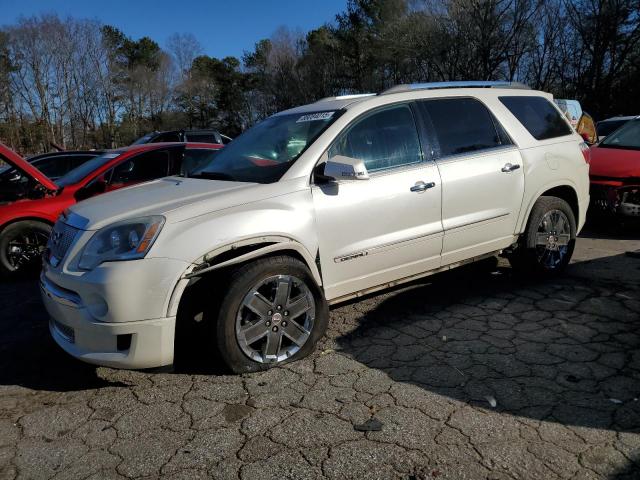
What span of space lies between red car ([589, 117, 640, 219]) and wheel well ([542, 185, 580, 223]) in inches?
87.5

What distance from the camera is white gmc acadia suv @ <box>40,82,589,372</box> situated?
294cm

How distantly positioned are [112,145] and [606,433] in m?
52.6

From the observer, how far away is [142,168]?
6.71 m

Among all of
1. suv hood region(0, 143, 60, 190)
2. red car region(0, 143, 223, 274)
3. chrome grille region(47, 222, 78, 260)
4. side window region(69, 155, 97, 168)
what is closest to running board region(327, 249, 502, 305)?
chrome grille region(47, 222, 78, 260)

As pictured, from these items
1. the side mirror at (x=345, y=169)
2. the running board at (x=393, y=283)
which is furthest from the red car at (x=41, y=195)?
the running board at (x=393, y=283)

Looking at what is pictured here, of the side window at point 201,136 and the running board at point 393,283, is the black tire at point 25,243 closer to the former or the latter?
the running board at point 393,283

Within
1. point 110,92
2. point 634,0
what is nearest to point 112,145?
point 110,92

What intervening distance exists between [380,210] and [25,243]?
4.55m

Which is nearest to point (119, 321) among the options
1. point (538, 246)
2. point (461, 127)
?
point (461, 127)

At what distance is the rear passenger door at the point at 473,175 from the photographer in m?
4.05

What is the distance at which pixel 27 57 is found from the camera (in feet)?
150

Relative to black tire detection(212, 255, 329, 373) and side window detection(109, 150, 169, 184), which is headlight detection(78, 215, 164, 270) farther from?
side window detection(109, 150, 169, 184)

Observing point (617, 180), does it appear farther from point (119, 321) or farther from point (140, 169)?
point (119, 321)

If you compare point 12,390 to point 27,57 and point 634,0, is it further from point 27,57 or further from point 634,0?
point 27,57
